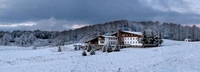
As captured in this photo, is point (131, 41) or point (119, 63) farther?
point (131, 41)

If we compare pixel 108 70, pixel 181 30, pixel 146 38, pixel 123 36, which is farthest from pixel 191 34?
pixel 108 70

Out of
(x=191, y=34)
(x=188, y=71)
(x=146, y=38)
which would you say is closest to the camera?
(x=188, y=71)

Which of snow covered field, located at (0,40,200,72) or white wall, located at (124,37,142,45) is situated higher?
white wall, located at (124,37,142,45)

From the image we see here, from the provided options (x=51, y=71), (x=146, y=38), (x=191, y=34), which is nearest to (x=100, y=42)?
(x=146, y=38)

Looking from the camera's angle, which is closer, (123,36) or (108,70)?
(108,70)

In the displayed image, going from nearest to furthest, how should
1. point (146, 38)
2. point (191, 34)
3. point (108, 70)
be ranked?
point (108, 70) → point (146, 38) → point (191, 34)

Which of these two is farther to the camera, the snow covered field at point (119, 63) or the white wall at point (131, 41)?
the white wall at point (131, 41)

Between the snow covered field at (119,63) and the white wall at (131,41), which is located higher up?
the white wall at (131,41)

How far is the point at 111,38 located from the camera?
279ft

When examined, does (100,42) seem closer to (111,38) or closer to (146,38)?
(111,38)

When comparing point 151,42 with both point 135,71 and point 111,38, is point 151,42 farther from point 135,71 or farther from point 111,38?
point 135,71

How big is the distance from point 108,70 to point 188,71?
27.5 feet

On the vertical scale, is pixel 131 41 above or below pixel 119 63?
above

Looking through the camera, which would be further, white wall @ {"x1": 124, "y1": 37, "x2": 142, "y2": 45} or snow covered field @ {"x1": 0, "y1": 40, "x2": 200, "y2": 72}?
white wall @ {"x1": 124, "y1": 37, "x2": 142, "y2": 45}
